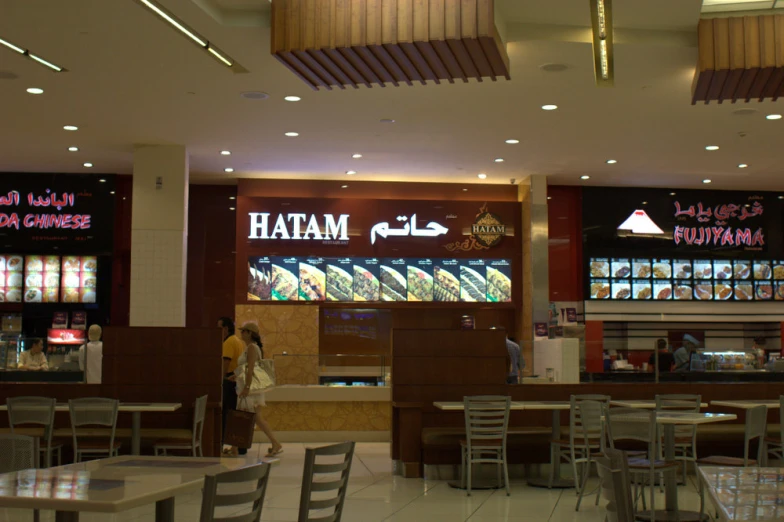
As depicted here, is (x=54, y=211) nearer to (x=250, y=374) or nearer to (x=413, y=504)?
(x=250, y=374)

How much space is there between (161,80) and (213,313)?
19.5 ft

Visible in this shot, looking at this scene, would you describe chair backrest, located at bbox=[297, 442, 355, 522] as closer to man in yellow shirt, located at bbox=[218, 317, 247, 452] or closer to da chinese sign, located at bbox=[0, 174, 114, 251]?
man in yellow shirt, located at bbox=[218, 317, 247, 452]

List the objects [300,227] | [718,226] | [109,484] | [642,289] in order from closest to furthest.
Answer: [109,484]
[300,227]
[642,289]
[718,226]

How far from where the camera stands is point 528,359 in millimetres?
10664

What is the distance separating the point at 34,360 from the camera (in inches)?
395

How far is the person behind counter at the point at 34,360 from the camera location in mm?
9945

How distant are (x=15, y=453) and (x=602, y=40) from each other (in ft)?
16.8

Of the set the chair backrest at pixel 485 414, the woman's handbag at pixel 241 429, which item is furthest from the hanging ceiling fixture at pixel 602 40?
the woman's handbag at pixel 241 429

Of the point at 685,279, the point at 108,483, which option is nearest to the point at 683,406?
the point at 108,483

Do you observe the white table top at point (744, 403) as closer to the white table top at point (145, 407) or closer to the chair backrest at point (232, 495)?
the white table top at point (145, 407)

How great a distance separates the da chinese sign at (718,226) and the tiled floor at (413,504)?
686cm

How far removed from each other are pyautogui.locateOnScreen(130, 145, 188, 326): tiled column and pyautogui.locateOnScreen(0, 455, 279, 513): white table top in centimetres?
742

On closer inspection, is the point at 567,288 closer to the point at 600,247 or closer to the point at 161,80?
the point at 600,247

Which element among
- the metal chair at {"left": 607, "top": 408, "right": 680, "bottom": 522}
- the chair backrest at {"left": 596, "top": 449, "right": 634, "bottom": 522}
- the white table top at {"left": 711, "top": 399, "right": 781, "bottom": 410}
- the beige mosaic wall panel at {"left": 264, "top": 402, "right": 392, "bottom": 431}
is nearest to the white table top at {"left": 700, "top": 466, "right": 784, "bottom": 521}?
the chair backrest at {"left": 596, "top": 449, "right": 634, "bottom": 522}
